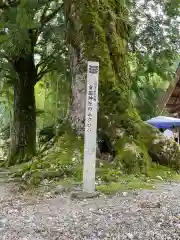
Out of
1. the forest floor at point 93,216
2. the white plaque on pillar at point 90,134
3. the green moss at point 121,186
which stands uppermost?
the white plaque on pillar at point 90,134

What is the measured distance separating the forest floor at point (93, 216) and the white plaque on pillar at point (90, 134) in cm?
28

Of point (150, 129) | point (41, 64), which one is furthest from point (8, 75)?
point (150, 129)

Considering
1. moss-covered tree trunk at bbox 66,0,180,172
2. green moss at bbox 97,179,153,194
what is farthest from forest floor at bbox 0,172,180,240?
moss-covered tree trunk at bbox 66,0,180,172

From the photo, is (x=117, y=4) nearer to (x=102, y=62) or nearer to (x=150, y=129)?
(x=102, y=62)

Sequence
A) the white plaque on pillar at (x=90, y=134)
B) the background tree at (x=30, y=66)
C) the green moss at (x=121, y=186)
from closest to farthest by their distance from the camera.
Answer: the white plaque on pillar at (x=90, y=134) → the green moss at (x=121, y=186) → the background tree at (x=30, y=66)

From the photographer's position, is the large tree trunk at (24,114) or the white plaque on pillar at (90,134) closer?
the white plaque on pillar at (90,134)

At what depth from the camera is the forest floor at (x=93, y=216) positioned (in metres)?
3.93

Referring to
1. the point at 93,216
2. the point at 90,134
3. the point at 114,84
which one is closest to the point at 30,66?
the point at 114,84

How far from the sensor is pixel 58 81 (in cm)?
1539

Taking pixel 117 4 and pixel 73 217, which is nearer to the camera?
pixel 73 217

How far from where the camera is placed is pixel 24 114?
1409 cm

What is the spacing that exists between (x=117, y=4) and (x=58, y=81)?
6915mm

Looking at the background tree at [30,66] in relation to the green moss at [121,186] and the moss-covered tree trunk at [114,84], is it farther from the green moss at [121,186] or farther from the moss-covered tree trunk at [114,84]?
the green moss at [121,186]

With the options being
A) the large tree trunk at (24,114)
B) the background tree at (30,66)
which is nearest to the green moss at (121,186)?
the background tree at (30,66)
